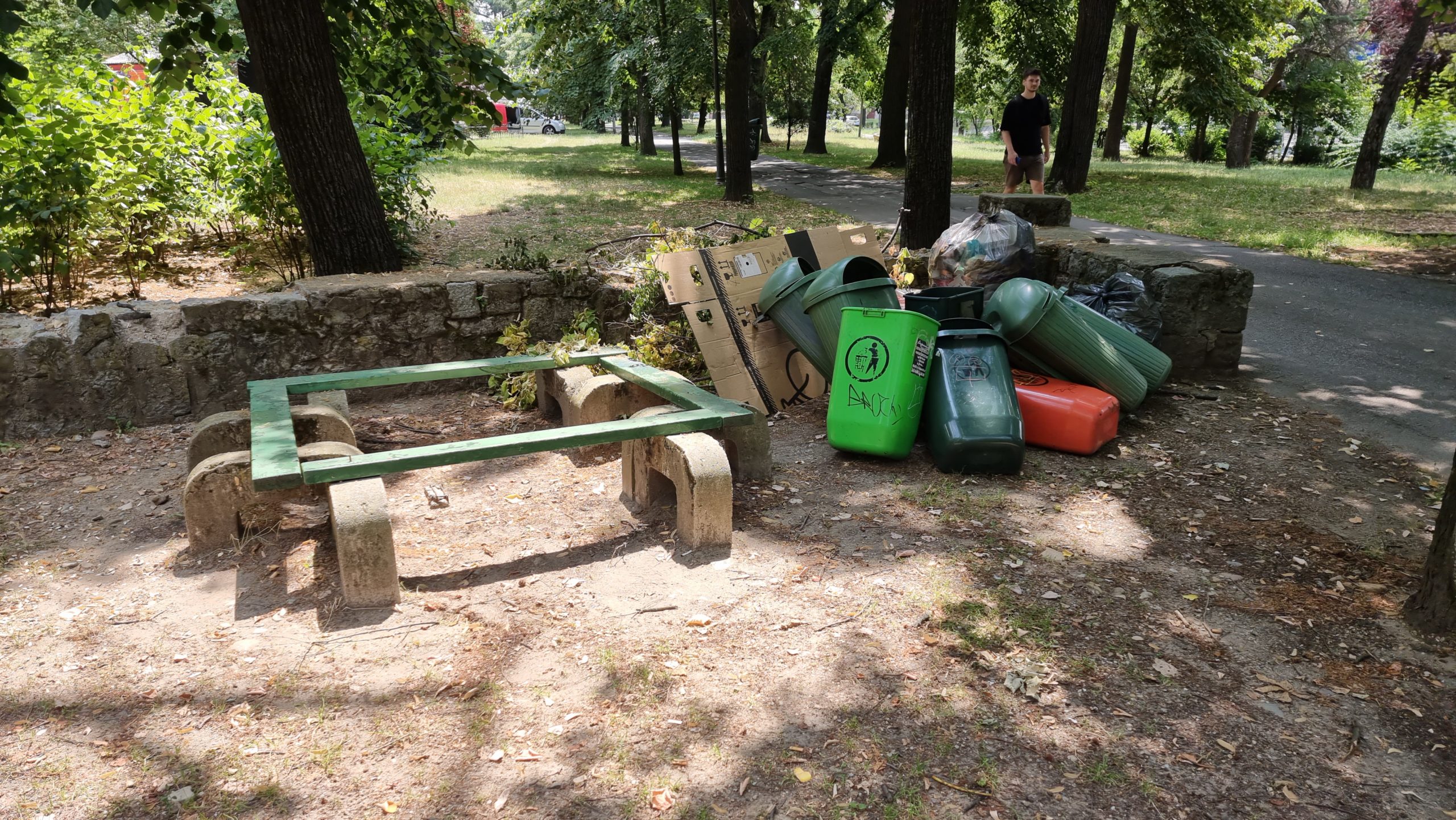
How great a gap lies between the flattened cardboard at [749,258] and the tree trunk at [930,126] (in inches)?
62.3

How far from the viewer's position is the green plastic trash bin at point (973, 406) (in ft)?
13.7

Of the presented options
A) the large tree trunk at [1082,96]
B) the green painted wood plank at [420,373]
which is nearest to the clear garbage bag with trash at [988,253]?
the green painted wood plank at [420,373]

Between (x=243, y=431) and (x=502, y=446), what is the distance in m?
1.39

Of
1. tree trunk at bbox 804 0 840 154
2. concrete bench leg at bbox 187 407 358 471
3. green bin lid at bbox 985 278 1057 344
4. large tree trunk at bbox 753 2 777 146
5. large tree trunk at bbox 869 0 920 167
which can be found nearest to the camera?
concrete bench leg at bbox 187 407 358 471

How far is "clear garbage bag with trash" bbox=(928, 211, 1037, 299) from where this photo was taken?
5.96m

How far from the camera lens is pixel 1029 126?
9242mm

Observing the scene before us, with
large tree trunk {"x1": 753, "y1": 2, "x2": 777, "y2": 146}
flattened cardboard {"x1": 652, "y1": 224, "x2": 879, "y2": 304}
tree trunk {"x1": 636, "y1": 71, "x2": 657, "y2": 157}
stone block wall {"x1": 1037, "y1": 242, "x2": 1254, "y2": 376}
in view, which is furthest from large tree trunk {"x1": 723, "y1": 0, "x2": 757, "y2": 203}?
stone block wall {"x1": 1037, "y1": 242, "x2": 1254, "y2": 376}

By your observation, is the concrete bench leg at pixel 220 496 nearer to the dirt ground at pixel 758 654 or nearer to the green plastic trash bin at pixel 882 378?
the dirt ground at pixel 758 654

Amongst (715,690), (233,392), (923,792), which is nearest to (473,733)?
(715,690)

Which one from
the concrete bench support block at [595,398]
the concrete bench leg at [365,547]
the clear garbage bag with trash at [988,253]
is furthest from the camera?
the clear garbage bag with trash at [988,253]

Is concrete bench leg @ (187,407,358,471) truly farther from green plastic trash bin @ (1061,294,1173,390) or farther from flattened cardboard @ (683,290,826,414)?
green plastic trash bin @ (1061,294,1173,390)

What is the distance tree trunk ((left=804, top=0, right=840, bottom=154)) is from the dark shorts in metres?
13.8

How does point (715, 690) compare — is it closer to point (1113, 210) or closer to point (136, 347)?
point (136, 347)

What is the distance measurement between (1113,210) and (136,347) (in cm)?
1259
